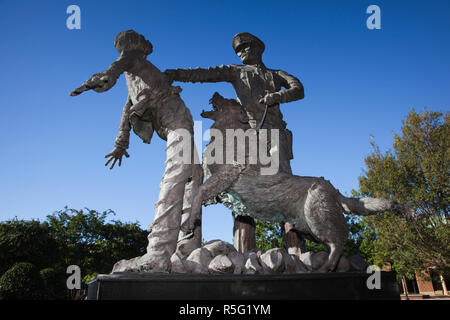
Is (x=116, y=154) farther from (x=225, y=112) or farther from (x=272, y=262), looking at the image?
(x=272, y=262)

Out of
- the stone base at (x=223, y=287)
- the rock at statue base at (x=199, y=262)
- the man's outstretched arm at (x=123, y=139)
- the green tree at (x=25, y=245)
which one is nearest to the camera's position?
the stone base at (x=223, y=287)

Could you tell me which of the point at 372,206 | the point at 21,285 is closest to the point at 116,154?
the point at 372,206

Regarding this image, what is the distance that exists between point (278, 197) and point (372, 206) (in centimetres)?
108

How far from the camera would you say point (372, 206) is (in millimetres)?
3633

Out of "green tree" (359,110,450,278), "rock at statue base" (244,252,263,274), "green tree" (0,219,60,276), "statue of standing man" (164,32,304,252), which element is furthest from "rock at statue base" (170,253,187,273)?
"green tree" (0,219,60,276)

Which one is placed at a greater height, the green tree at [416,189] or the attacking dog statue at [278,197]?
the green tree at [416,189]

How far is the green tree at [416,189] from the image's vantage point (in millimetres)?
15680

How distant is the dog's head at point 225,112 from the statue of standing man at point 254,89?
21 cm

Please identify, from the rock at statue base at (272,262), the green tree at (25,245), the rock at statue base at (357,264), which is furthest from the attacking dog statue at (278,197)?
the green tree at (25,245)

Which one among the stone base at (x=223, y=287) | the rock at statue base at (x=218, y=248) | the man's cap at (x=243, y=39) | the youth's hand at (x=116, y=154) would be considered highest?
the man's cap at (x=243, y=39)

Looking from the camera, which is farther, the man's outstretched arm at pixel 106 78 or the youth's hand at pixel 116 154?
the youth's hand at pixel 116 154

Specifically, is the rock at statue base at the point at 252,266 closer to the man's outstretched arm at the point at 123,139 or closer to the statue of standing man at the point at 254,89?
the statue of standing man at the point at 254,89
